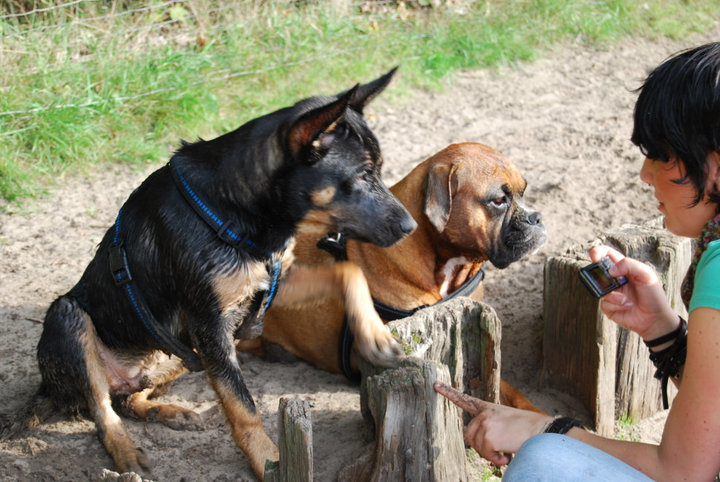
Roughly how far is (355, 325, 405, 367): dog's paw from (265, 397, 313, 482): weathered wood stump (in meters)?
0.64

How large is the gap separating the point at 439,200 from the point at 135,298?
1.64 metres

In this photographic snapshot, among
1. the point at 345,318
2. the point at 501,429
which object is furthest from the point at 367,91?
the point at 501,429

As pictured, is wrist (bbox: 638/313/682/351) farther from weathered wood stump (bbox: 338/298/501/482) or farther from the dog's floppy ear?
the dog's floppy ear

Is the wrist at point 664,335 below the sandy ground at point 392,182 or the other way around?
the other way around

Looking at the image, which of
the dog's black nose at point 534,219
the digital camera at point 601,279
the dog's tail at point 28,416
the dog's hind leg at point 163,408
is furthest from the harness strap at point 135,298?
the dog's black nose at point 534,219

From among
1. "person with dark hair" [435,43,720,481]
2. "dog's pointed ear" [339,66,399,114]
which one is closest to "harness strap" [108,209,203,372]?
"dog's pointed ear" [339,66,399,114]

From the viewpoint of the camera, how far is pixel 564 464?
2.45m

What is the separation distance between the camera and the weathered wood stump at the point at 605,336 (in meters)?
4.12

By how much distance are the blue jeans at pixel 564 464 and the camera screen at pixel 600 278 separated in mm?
726

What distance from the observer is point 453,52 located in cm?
861

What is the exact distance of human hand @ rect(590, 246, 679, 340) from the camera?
3029mm

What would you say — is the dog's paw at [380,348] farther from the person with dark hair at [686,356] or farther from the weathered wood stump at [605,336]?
the weathered wood stump at [605,336]

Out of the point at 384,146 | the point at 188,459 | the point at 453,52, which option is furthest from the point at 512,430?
the point at 453,52

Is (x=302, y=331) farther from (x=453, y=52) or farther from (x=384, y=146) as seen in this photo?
(x=453, y=52)
